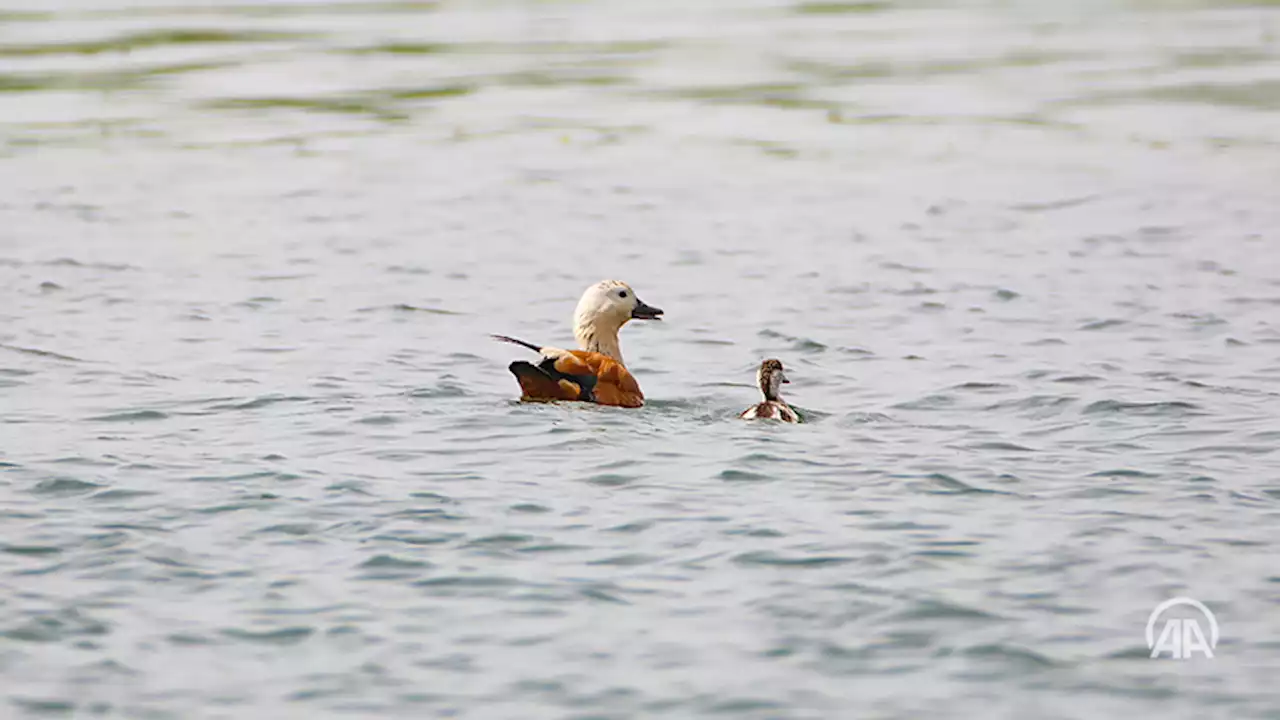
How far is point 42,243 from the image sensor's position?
59.1 ft

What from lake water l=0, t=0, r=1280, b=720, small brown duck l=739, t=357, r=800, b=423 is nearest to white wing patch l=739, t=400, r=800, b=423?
small brown duck l=739, t=357, r=800, b=423

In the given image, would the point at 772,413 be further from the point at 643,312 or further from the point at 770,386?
the point at 643,312

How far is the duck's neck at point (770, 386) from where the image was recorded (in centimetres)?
1143

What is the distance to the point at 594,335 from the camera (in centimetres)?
1252

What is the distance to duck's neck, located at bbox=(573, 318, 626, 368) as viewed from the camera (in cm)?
1252

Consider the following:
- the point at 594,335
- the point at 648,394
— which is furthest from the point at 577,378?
the point at 648,394

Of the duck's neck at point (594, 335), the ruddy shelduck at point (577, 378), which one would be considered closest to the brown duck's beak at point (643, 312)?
the duck's neck at point (594, 335)

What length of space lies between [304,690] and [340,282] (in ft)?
32.0

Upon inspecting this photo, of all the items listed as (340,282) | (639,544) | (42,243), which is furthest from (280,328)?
(639,544)

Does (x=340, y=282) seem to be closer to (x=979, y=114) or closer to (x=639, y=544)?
(x=639, y=544)

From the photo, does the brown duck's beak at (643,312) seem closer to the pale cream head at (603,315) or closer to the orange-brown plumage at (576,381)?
the pale cream head at (603,315)

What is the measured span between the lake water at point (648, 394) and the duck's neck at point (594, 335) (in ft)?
1.69

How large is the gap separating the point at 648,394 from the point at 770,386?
4.66 ft

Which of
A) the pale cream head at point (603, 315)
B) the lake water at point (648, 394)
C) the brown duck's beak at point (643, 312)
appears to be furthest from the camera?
the brown duck's beak at point (643, 312)
